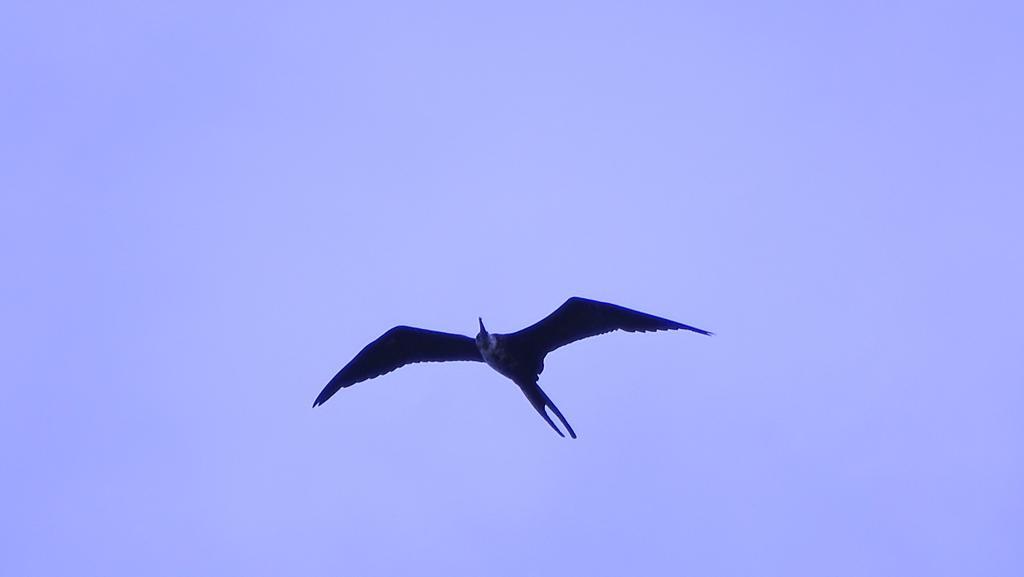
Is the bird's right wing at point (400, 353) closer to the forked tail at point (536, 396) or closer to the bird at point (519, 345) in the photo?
the bird at point (519, 345)

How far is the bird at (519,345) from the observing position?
37.1 feet

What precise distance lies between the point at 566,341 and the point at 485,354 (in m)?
0.76

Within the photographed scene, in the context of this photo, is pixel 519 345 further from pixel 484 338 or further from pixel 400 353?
pixel 400 353

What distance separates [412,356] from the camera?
40.1 ft

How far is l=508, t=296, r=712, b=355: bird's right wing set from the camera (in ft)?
36.9

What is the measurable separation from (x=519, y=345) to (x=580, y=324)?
597 mm

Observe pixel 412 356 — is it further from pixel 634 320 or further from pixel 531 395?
pixel 634 320

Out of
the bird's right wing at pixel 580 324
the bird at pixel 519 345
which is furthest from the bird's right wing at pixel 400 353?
the bird's right wing at pixel 580 324

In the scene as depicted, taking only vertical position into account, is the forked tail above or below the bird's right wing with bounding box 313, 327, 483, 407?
below

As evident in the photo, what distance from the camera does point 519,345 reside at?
38.1ft

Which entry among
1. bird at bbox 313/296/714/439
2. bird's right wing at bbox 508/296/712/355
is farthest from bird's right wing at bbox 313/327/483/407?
bird's right wing at bbox 508/296/712/355

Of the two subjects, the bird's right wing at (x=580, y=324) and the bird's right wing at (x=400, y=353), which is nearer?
the bird's right wing at (x=580, y=324)

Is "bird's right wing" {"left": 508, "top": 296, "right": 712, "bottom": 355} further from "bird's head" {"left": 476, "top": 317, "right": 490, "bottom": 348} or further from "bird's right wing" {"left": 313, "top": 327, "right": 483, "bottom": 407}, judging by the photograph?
"bird's right wing" {"left": 313, "top": 327, "right": 483, "bottom": 407}

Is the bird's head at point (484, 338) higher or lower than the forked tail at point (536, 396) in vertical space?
higher
